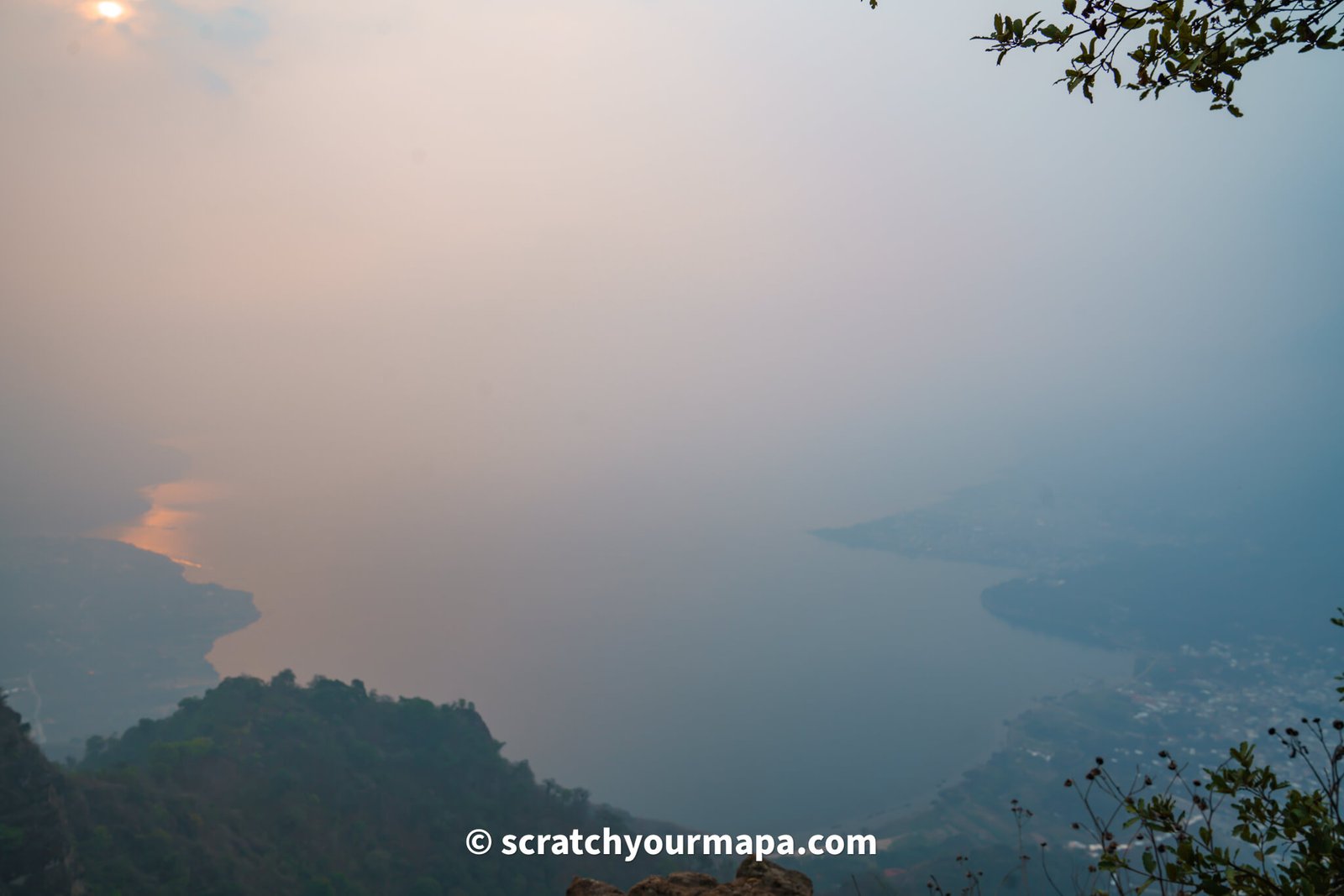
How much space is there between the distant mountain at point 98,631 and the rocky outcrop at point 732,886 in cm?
2469

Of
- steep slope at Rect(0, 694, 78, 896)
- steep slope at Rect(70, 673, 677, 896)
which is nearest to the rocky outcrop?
steep slope at Rect(0, 694, 78, 896)

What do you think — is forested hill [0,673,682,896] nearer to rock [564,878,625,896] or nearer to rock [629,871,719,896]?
rock [564,878,625,896]

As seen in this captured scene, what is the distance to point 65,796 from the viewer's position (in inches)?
359

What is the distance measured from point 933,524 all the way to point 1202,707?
95.5ft

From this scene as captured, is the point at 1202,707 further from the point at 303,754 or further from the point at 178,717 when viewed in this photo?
the point at 178,717

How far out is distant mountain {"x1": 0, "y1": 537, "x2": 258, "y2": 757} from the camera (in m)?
22.7

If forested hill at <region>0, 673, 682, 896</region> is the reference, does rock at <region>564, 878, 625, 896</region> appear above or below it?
below

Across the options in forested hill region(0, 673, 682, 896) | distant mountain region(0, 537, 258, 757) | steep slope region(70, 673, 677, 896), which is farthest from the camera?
distant mountain region(0, 537, 258, 757)

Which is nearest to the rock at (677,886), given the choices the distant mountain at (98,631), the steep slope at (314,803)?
the steep slope at (314,803)

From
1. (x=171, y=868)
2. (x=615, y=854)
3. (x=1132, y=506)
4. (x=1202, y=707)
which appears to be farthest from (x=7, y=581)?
(x=1132, y=506)

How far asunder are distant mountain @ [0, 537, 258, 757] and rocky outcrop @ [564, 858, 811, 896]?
24689mm

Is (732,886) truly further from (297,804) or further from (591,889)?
(297,804)

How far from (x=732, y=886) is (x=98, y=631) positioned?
32.8 meters

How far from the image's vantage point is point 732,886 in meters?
2.12
